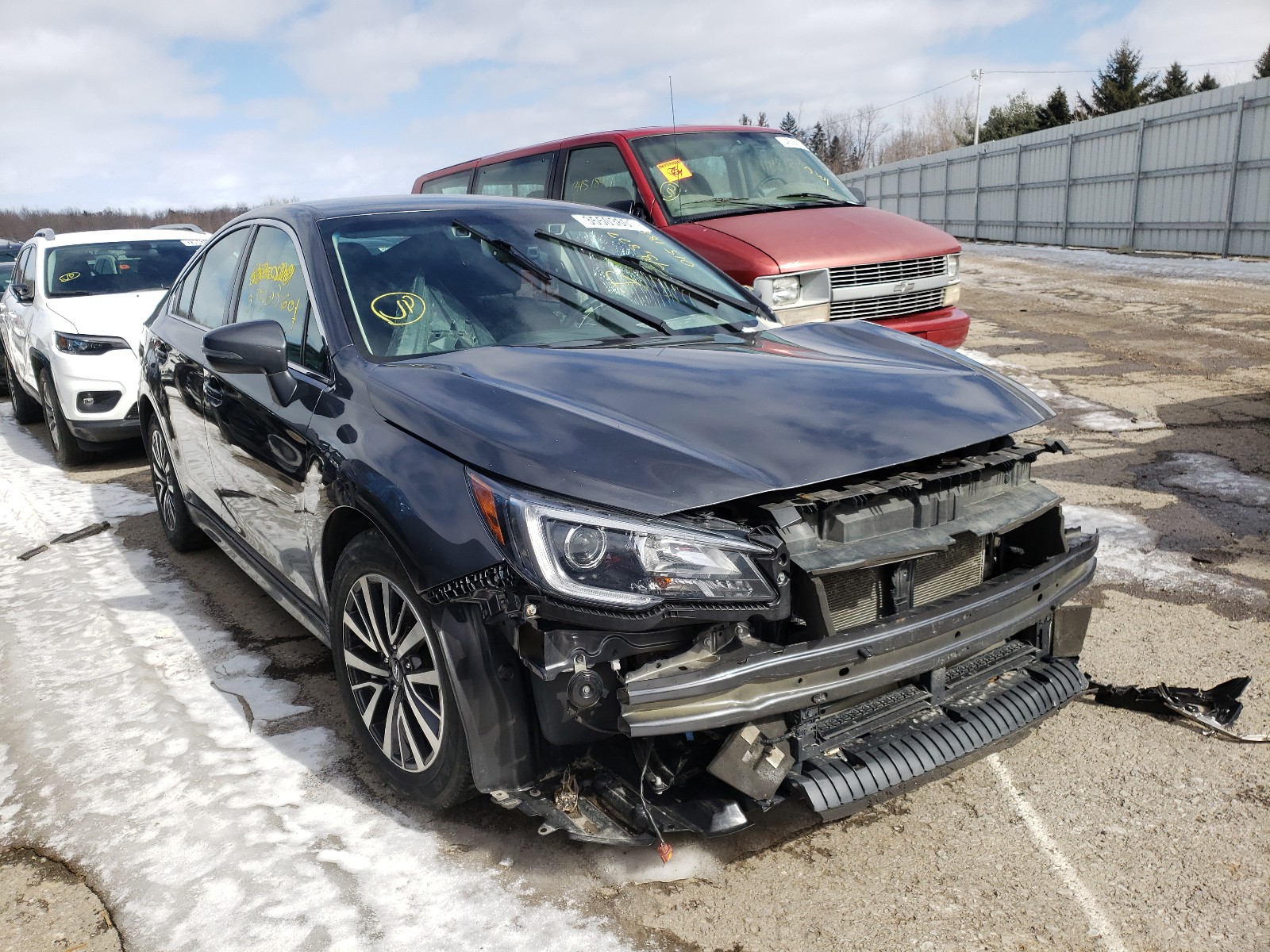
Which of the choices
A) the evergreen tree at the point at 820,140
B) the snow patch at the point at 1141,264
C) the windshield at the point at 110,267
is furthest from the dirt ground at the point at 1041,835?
the evergreen tree at the point at 820,140

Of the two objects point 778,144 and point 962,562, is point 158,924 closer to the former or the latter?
point 962,562

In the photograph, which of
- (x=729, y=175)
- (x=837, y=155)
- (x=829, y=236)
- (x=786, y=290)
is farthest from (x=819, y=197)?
(x=837, y=155)

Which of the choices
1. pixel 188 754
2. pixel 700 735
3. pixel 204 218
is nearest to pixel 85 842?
pixel 188 754

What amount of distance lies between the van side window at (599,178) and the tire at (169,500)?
3486mm

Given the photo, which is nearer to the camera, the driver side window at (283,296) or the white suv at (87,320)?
the driver side window at (283,296)

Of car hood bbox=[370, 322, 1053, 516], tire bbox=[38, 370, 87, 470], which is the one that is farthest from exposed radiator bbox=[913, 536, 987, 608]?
tire bbox=[38, 370, 87, 470]

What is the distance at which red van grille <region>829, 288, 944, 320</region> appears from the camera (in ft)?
22.2

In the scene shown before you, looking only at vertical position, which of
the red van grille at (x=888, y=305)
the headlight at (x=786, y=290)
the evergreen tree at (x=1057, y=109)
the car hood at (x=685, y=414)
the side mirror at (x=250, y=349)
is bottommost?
the red van grille at (x=888, y=305)

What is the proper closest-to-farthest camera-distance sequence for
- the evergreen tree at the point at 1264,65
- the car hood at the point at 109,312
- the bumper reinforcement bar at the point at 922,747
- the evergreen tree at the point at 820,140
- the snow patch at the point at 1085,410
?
the bumper reinforcement bar at the point at 922,747, the snow patch at the point at 1085,410, the car hood at the point at 109,312, the evergreen tree at the point at 1264,65, the evergreen tree at the point at 820,140

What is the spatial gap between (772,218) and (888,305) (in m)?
1.03

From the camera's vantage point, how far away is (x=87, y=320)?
788cm

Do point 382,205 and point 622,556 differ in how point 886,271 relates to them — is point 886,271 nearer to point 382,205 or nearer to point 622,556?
point 382,205

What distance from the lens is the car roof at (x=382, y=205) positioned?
144 inches

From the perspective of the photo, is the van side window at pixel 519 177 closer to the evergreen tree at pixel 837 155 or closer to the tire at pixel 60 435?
the tire at pixel 60 435
